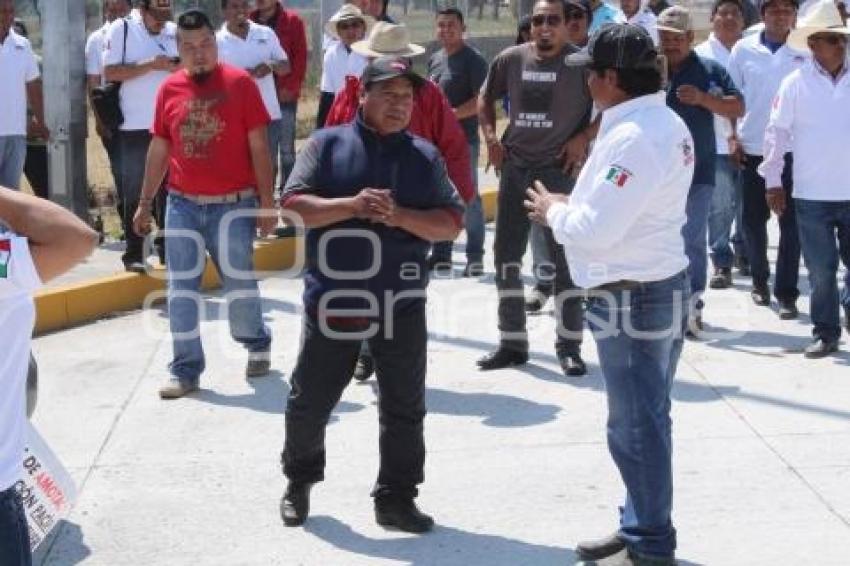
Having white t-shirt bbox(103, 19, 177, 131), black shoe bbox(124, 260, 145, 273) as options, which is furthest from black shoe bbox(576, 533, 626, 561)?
white t-shirt bbox(103, 19, 177, 131)

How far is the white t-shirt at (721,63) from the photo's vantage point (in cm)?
899

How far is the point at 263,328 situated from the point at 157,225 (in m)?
2.96

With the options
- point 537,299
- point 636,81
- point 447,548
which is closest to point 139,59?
point 537,299

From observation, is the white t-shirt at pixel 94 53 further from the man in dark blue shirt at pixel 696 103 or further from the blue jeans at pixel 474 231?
the man in dark blue shirt at pixel 696 103

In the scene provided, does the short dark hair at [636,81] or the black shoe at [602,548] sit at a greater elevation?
the short dark hair at [636,81]

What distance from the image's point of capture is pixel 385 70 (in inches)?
195

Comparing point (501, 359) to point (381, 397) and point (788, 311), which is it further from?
point (381, 397)

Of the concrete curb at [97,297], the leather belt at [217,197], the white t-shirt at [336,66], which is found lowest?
the concrete curb at [97,297]

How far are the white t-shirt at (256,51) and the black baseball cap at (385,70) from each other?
16.6 ft

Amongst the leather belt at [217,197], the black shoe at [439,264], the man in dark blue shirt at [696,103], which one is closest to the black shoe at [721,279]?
the man in dark blue shirt at [696,103]

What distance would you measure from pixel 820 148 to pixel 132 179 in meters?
4.47

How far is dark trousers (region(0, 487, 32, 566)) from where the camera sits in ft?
10.1

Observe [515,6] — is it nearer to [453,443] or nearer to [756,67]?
[756,67]

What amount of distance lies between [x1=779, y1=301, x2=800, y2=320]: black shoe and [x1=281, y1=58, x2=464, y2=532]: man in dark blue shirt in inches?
152
